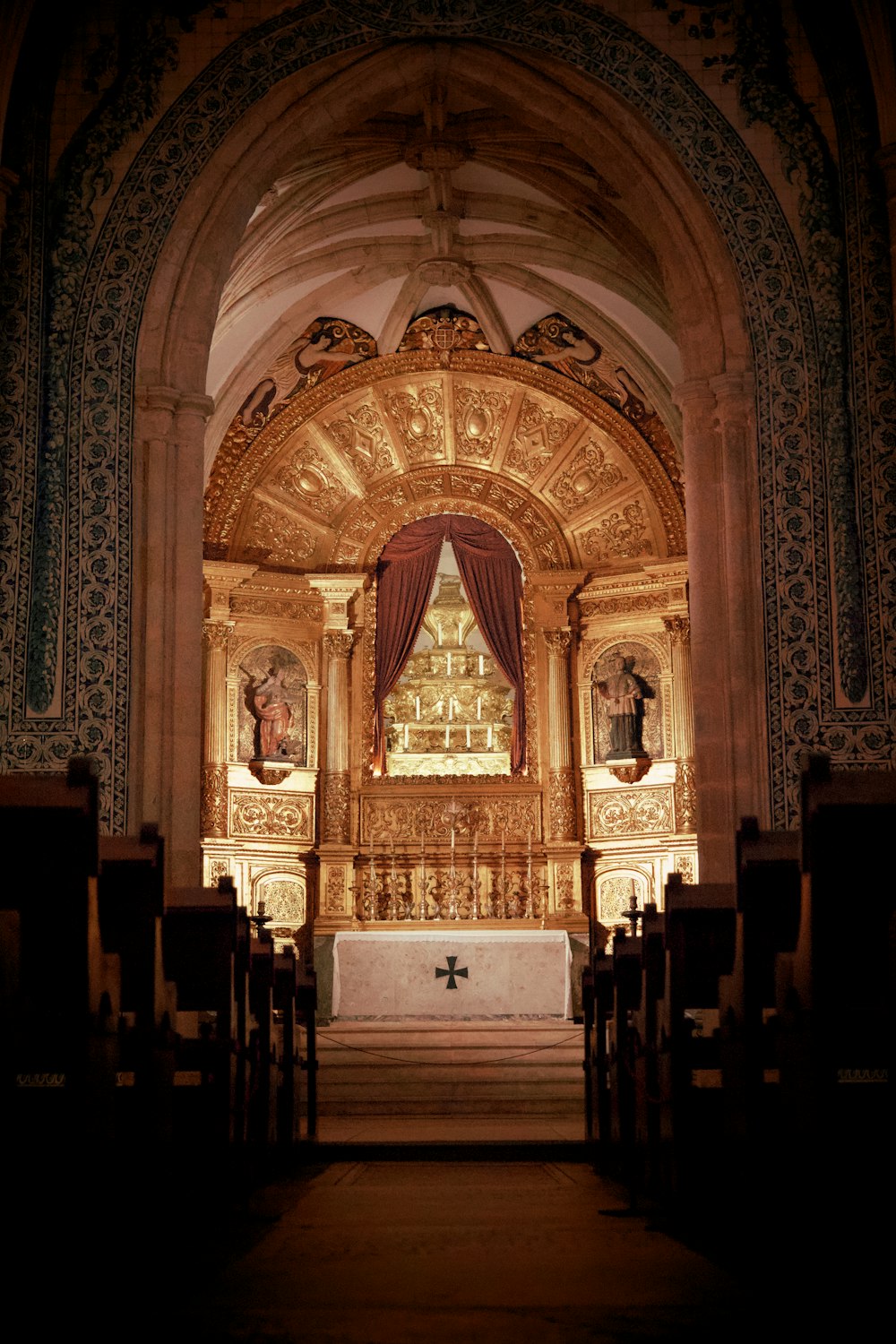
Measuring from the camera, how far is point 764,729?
9.55 metres

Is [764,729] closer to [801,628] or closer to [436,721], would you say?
[801,628]

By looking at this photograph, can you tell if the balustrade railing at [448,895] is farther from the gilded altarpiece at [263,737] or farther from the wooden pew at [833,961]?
the wooden pew at [833,961]

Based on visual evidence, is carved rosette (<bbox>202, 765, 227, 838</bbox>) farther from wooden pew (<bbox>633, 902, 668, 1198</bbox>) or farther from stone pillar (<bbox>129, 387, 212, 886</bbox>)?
wooden pew (<bbox>633, 902, 668, 1198</bbox>)

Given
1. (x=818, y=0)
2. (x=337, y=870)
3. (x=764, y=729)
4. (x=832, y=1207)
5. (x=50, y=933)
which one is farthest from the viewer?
(x=337, y=870)

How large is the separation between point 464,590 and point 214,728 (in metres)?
3.30

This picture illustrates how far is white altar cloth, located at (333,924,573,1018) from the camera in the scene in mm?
14125

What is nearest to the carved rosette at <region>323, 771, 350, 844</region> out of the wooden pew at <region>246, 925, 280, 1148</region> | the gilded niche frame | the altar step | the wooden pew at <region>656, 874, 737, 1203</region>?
the gilded niche frame

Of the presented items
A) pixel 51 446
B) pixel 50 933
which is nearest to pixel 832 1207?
pixel 50 933

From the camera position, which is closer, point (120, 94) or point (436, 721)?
point (120, 94)

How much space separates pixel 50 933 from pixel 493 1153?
484cm

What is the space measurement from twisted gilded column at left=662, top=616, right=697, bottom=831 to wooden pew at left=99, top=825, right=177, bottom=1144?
37.4ft

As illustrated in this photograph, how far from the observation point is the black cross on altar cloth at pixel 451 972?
14.1 metres

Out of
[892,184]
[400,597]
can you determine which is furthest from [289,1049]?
[400,597]

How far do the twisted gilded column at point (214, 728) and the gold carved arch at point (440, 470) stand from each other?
92cm
